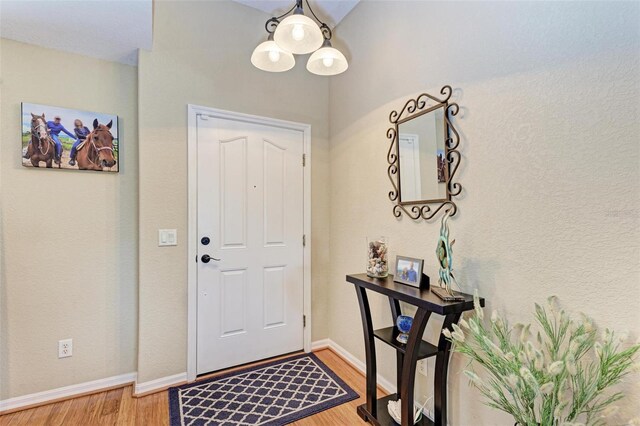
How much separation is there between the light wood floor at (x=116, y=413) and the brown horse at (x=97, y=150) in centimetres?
159

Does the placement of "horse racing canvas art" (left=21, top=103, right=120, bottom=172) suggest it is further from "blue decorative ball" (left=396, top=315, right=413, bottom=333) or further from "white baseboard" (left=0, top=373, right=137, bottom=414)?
"blue decorative ball" (left=396, top=315, right=413, bottom=333)

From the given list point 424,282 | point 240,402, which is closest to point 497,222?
point 424,282

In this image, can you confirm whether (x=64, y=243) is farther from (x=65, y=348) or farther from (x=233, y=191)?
(x=233, y=191)

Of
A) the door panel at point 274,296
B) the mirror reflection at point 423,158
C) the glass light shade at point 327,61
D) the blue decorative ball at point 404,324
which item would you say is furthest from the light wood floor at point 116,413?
the glass light shade at point 327,61

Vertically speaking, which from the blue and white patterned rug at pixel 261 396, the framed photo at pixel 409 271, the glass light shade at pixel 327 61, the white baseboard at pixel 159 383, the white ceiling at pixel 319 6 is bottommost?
the blue and white patterned rug at pixel 261 396

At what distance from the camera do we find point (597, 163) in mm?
1070

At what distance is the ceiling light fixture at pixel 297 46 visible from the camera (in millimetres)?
1447

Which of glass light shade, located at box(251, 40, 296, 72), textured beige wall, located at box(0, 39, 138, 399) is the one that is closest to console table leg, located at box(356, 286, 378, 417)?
glass light shade, located at box(251, 40, 296, 72)

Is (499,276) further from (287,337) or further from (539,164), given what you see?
(287,337)

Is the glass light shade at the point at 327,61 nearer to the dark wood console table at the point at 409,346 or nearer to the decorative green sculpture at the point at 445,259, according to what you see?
the decorative green sculpture at the point at 445,259

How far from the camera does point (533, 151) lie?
1.25 meters

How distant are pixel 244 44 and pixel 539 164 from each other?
2.28m

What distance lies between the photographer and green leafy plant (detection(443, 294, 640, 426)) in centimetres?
92

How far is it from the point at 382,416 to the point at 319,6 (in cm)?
304
